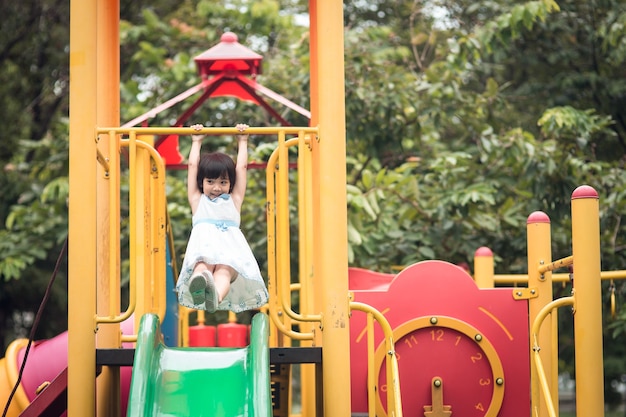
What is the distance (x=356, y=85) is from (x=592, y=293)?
456 cm

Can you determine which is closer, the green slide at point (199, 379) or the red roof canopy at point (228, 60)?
the green slide at point (199, 379)

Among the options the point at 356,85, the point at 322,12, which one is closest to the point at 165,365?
the point at 322,12

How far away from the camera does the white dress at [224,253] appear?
5.00m

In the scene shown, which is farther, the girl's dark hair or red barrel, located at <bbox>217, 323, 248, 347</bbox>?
red barrel, located at <bbox>217, 323, 248, 347</bbox>

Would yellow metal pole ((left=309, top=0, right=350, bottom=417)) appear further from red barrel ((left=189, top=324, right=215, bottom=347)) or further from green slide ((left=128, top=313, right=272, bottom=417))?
red barrel ((left=189, top=324, right=215, bottom=347))

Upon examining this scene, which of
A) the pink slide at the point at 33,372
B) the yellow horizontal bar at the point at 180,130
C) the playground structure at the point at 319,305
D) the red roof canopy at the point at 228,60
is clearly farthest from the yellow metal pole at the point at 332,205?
the red roof canopy at the point at 228,60

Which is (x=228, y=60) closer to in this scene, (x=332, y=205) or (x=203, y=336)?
(x=203, y=336)

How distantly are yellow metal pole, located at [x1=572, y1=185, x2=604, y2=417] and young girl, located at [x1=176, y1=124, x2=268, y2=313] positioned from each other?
66.0 inches

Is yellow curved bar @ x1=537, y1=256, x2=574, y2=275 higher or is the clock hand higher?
yellow curved bar @ x1=537, y1=256, x2=574, y2=275

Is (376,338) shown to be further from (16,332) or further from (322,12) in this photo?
(16,332)

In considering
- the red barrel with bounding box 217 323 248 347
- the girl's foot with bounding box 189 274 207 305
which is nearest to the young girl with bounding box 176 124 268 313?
the girl's foot with bounding box 189 274 207 305

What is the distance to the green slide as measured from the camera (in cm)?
435

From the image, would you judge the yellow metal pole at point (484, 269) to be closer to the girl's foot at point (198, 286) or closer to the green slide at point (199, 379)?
the green slide at point (199, 379)

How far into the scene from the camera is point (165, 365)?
464 centimetres
